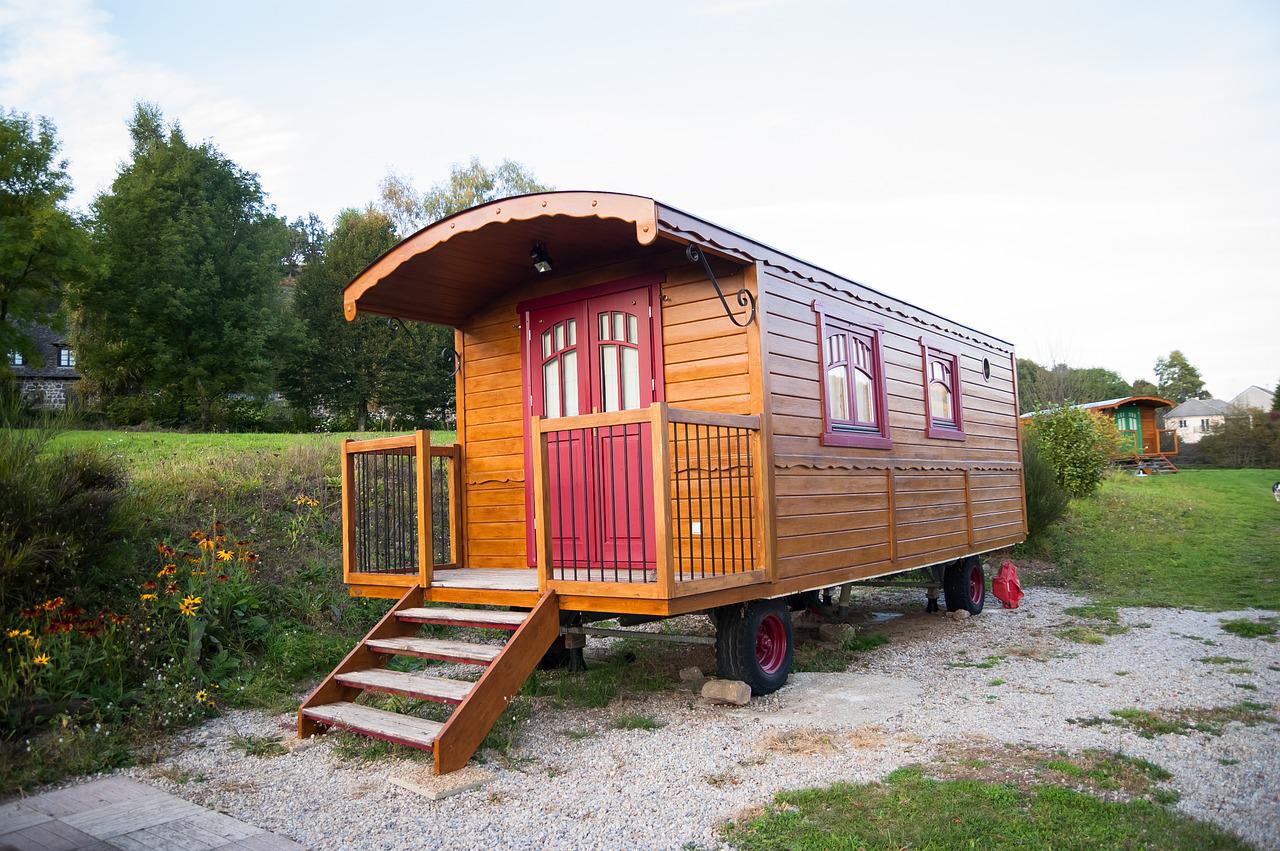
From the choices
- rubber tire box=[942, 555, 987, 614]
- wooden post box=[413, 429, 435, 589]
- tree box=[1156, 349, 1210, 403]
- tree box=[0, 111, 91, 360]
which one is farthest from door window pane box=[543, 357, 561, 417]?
tree box=[1156, 349, 1210, 403]

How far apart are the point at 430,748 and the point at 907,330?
→ 5704 millimetres

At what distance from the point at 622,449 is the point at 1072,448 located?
12.8 m

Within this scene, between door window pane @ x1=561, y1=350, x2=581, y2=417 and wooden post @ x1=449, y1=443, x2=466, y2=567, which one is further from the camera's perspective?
wooden post @ x1=449, y1=443, x2=466, y2=567

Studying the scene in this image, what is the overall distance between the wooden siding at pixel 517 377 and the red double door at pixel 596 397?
0.16m

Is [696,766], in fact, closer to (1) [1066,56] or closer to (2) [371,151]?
(1) [1066,56]

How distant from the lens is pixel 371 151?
30406mm

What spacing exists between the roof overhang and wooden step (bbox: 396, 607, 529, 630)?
2.07 m

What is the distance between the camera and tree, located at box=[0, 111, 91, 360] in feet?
63.2

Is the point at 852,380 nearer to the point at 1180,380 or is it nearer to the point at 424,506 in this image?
the point at 424,506

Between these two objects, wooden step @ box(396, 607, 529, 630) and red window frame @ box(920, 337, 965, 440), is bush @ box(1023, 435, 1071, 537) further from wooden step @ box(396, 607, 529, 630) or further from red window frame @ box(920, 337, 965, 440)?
wooden step @ box(396, 607, 529, 630)

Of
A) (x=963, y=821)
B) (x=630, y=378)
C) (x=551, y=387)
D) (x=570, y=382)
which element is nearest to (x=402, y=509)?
(x=551, y=387)

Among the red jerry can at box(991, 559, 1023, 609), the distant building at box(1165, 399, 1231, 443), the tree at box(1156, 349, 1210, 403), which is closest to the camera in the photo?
the red jerry can at box(991, 559, 1023, 609)

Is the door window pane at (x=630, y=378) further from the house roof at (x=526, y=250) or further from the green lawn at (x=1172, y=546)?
the green lawn at (x=1172, y=546)

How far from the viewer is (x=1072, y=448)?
1549cm
